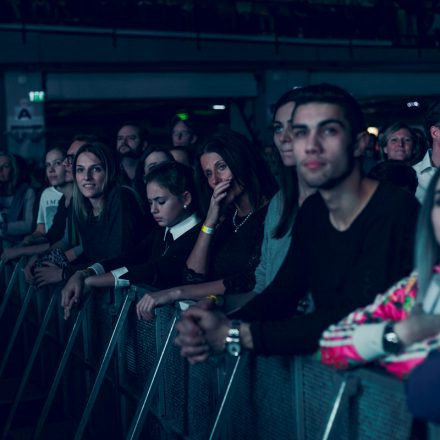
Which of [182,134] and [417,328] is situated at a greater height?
[182,134]

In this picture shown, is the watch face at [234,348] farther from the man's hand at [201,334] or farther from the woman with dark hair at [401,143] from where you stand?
the woman with dark hair at [401,143]

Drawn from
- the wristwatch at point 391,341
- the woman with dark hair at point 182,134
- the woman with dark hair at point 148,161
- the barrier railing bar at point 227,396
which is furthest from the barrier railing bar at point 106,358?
the woman with dark hair at point 182,134

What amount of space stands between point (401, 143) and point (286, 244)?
3297mm

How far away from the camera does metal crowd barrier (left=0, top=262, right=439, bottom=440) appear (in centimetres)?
246

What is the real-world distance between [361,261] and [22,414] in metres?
3.81

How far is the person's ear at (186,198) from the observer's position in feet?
15.8

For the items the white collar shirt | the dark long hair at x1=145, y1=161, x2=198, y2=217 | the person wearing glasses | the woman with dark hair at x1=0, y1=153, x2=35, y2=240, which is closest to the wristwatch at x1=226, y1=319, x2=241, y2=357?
the dark long hair at x1=145, y1=161, x2=198, y2=217

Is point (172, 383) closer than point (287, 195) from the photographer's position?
No

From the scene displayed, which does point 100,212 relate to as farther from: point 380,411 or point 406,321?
point 406,321

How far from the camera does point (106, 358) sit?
448 cm

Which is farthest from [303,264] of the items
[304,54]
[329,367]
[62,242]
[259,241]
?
[304,54]

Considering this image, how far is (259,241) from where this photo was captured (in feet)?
13.8

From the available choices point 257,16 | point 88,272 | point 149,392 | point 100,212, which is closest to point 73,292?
point 88,272

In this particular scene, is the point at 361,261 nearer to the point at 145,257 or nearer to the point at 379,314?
the point at 379,314
